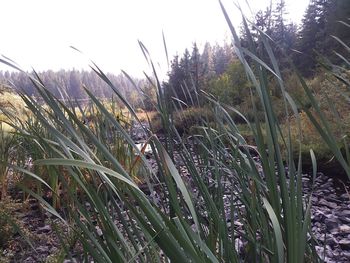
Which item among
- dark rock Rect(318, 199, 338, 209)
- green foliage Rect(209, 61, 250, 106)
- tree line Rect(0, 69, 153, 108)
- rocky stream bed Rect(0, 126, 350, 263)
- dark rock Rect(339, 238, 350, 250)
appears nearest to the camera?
tree line Rect(0, 69, 153, 108)

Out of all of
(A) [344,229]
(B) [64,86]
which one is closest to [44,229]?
(B) [64,86]

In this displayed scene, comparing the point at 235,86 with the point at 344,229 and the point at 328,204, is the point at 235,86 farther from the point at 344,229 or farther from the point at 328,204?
the point at 344,229

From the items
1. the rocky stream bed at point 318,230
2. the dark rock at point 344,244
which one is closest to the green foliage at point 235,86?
the rocky stream bed at point 318,230

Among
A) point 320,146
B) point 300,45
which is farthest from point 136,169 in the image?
point 300,45

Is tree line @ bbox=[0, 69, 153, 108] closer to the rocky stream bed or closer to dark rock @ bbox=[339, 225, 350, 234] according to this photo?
the rocky stream bed

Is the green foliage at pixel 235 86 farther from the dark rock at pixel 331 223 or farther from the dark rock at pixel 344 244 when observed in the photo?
the dark rock at pixel 344 244

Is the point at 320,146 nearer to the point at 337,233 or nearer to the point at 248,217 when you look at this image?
the point at 337,233

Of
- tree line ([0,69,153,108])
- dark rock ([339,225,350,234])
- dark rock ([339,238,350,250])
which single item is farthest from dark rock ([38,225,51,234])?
dark rock ([339,225,350,234])

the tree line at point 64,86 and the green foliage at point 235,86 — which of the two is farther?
the green foliage at point 235,86

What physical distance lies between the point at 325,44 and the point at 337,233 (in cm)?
1722

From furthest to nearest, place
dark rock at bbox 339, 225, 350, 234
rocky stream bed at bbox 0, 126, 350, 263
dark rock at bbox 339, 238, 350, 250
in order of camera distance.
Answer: dark rock at bbox 339, 225, 350, 234 → dark rock at bbox 339, 238, 350, 250 → rocky stream bed at bbox 0, 126, 350, 263

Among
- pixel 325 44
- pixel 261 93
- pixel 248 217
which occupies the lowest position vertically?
pixel 248 217

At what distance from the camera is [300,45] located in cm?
2062

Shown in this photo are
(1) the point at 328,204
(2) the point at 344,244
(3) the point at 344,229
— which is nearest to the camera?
(2) the point at 344,244
